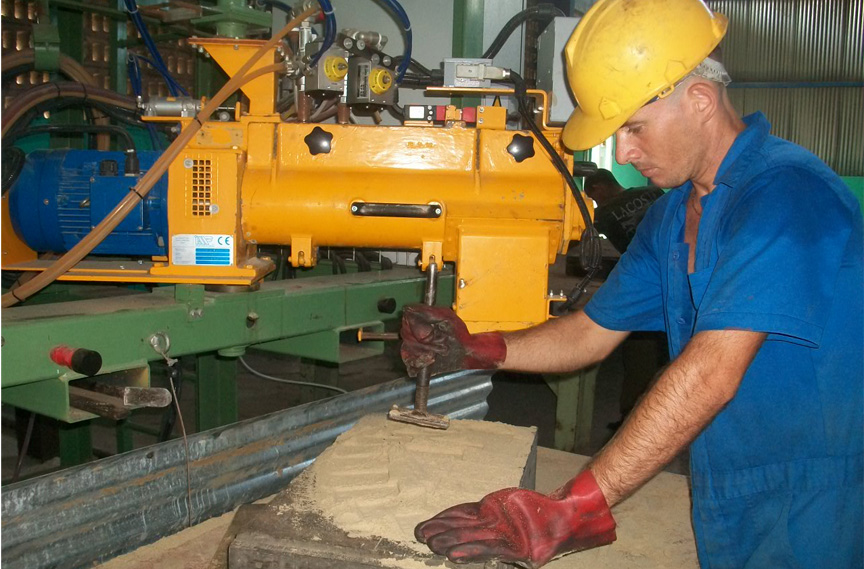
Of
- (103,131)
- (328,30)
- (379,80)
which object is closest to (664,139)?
(379,80)

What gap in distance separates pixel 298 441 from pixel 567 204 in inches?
35.3

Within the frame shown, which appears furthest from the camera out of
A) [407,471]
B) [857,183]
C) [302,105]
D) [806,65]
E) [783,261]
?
[806,65]

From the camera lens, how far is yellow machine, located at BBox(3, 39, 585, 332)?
1611 millimetres

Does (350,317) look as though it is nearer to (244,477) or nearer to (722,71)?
(244,477)

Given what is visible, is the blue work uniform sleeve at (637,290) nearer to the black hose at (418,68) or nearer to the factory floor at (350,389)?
the black hose at (418,68)

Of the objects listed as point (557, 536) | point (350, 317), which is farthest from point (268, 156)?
point (557, 536)

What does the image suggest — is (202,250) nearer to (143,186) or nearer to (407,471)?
(143,186)

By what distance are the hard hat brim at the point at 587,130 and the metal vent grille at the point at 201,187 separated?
2.69 ft

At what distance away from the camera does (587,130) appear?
Answer: 1273mm

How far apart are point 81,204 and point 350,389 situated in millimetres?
3019

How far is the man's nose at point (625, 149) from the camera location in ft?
4.01

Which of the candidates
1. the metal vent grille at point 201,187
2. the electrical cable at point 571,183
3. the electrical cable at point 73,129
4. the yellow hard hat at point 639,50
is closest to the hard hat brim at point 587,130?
the yellow hard hat at point 639,50

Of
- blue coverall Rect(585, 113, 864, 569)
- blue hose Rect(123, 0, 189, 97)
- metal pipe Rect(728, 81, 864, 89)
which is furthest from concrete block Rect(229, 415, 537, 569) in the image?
metal pipe Rect(728, 81, 864, 89)

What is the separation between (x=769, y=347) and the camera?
1.10 m
